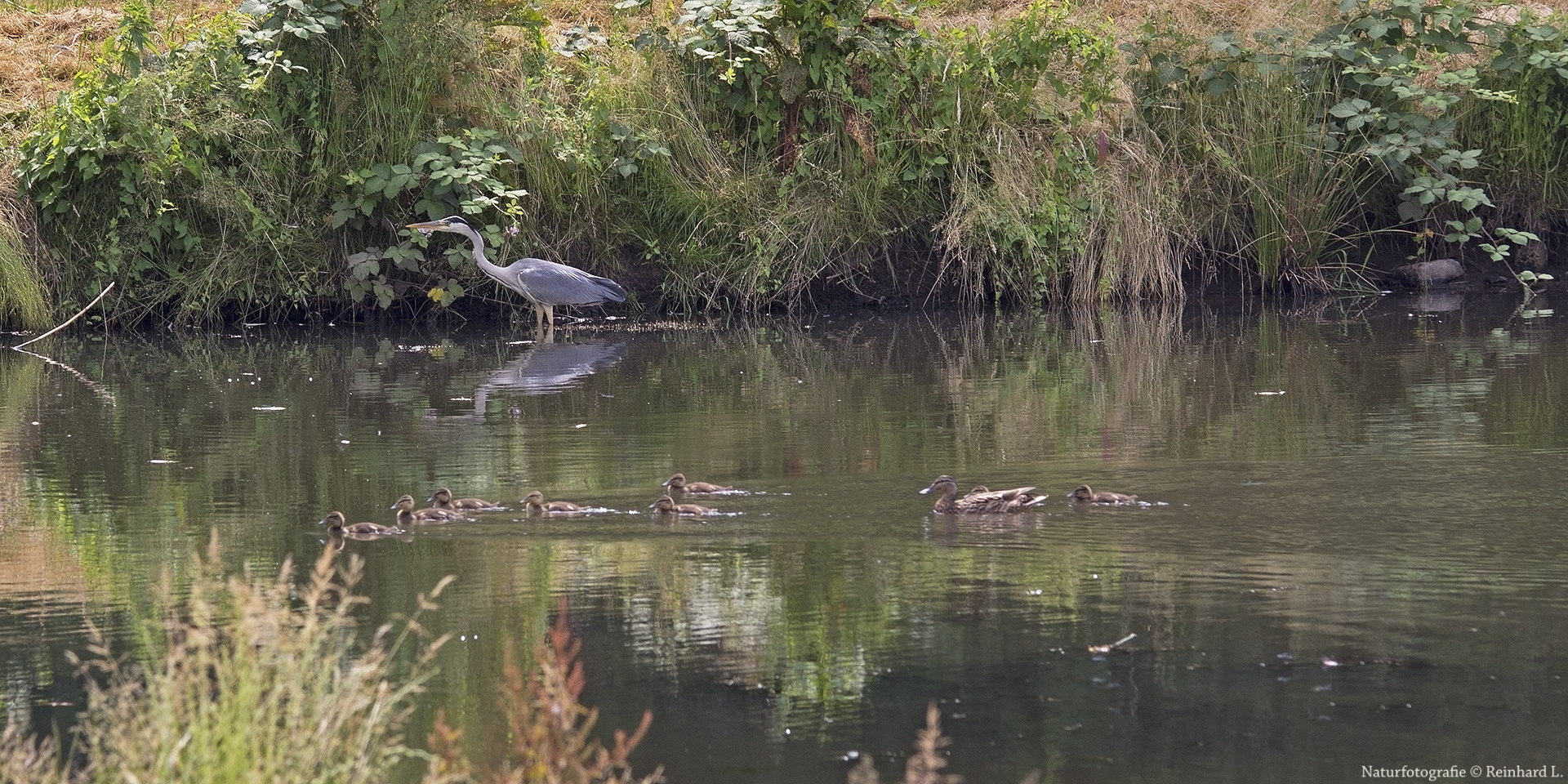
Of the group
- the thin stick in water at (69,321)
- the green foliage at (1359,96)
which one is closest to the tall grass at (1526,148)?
the green foliage at (1359,96)

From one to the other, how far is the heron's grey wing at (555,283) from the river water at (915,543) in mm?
2842

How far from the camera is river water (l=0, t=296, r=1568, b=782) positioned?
220 inches

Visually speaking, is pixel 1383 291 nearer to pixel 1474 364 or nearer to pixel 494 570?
pixel 1474 364

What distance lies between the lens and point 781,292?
1827 centimetres

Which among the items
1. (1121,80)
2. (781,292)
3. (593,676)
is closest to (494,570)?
(593,676)

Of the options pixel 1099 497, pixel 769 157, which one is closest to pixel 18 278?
pixel 769 157

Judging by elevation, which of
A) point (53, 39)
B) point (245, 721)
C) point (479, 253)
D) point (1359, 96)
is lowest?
point (245, 721)

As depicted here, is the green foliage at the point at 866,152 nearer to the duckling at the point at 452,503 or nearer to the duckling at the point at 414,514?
the duckling at the point at 452,503

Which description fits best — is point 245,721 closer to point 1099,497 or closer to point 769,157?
point 1099,497

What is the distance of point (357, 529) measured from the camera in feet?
26.6

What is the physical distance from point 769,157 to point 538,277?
9.49ft

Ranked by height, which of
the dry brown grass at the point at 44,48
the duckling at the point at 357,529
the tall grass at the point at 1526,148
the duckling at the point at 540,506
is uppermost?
the dry brown grass at the point at 44,48

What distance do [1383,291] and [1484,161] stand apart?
66.6 inches

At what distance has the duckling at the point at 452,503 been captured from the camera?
8.55 m
